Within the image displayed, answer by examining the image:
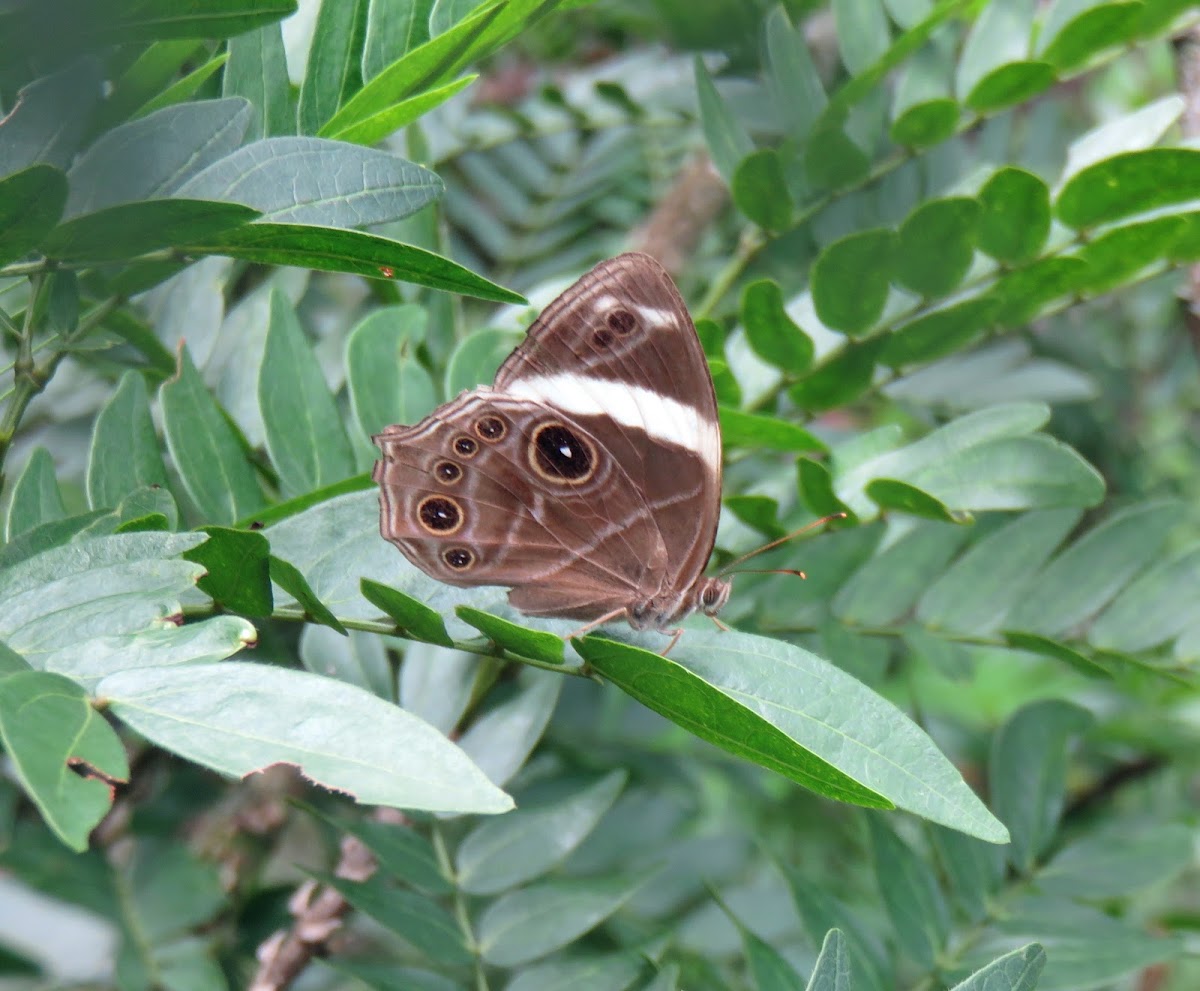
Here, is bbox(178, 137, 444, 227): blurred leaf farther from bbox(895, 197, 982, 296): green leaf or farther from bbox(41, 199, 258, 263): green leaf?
bbox(895, 197, 982, 296): green leaf

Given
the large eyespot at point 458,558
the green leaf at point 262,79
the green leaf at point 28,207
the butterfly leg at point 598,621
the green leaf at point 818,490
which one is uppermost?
the green leaf at point 262,79

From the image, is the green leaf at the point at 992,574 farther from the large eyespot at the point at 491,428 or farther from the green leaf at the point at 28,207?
the green leaf at the point at 28,207

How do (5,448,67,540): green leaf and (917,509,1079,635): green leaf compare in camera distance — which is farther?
(917,509,1079,635): green leaf

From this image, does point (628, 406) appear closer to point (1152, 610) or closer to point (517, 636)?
point (517, 636)

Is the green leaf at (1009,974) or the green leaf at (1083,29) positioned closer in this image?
the green leaf at (1009,974)

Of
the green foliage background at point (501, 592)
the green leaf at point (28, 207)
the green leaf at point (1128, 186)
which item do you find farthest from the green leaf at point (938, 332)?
the green leaf at point (28, 207)

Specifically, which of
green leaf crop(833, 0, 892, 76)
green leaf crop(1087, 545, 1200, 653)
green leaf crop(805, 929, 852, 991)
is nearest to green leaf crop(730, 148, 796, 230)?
green leaf crop(833, 0, 892, 76)
